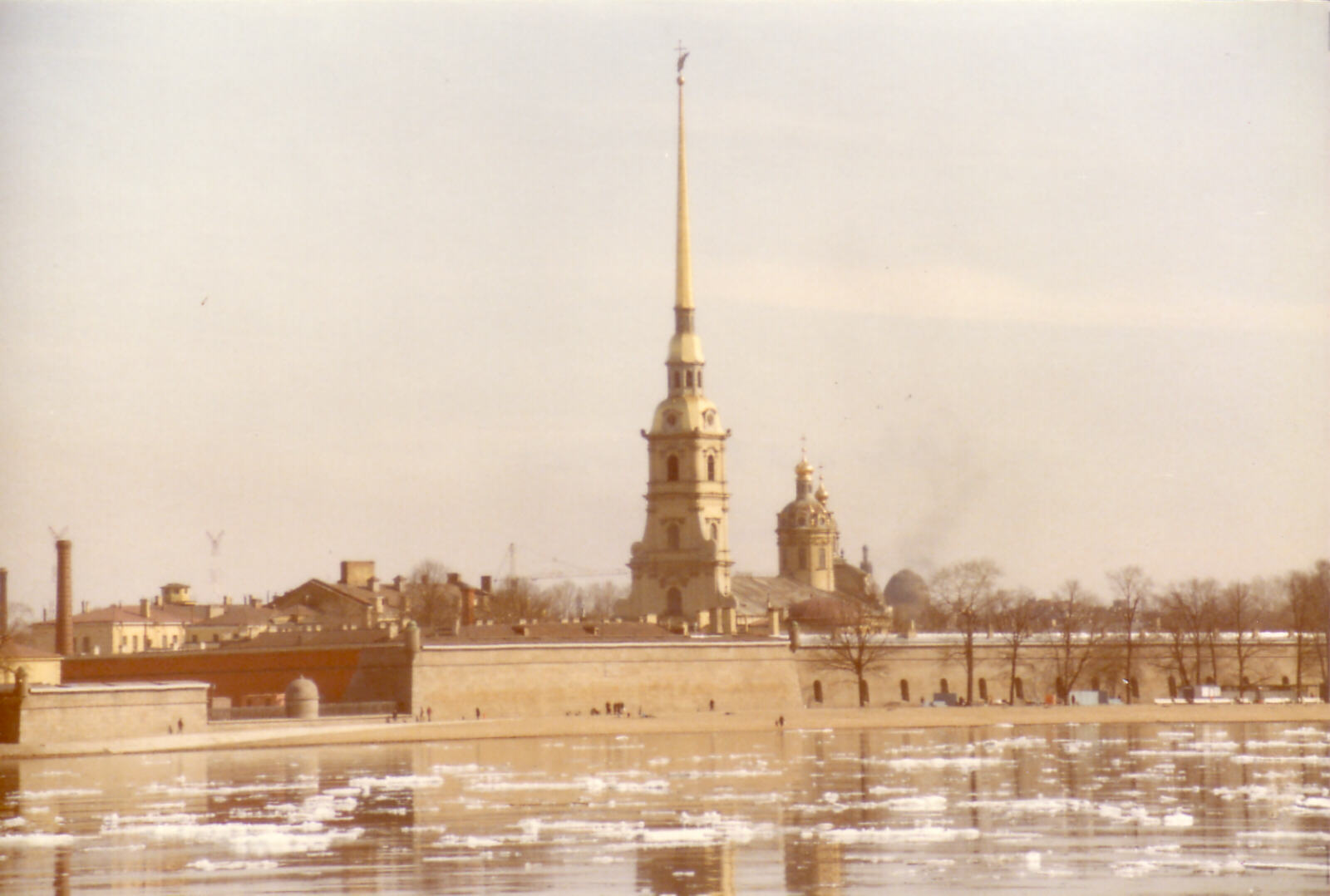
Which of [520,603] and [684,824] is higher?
[520,603]

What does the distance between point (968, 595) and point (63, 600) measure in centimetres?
6031

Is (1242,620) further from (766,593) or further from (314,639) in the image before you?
(314,639)

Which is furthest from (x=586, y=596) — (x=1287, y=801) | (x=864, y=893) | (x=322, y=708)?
(x=864, y=893)

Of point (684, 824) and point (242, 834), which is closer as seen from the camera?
point (242, 834)

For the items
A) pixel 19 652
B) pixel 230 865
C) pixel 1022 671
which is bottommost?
pixel 230 865

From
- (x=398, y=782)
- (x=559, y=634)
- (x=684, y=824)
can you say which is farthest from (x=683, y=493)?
(x=684, y=824)

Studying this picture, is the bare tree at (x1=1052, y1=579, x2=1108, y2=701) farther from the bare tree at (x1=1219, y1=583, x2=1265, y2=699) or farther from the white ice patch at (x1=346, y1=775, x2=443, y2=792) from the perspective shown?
the white ice patch at (x1=346, y1=775, x2=443, y2=792)

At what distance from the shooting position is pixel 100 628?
396ft

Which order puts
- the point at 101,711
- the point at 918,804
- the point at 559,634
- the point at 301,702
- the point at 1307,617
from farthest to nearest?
the point at 1307,617 < the point at 559,634 < the point at 301,702 < the point at 101,711 < the point at 918,804

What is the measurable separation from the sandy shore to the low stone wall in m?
0.85

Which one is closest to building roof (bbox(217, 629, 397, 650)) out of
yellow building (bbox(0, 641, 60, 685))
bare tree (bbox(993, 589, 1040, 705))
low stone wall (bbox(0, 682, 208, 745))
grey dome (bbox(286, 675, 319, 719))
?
yellow building (bbox(0, 641, 60, 685))

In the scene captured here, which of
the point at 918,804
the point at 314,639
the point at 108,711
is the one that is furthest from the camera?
the point at 314,639

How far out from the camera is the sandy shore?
235 feet

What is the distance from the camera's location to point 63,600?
9538 centimetres
